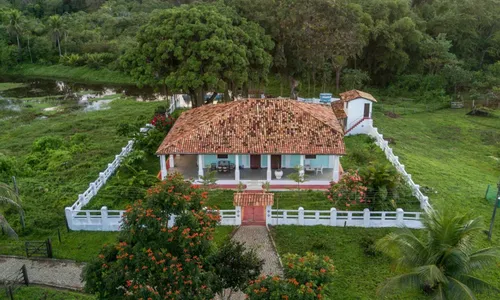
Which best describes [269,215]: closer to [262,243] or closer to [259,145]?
[262,243]

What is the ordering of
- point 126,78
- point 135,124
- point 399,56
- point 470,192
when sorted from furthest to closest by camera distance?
point 126,78 < point 399,56 < point 135,124 < point 470,192

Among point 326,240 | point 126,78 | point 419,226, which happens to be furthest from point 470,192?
point 126,78

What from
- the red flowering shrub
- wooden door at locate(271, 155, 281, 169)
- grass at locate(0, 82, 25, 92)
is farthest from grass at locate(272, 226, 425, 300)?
grass at locate(0, 82, 25, 92)

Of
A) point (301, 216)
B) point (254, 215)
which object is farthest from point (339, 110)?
point (301, 216)

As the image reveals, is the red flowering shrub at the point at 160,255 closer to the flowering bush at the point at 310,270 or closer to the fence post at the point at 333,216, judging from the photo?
the flowering bush at the point at 310,270

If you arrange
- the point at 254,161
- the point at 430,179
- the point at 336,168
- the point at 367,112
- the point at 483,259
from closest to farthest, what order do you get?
the point at 483,259
the point at 336,168
the point at 254,161
the point at 430,179
the point at 367,112

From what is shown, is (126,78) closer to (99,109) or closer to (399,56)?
(99,109)
